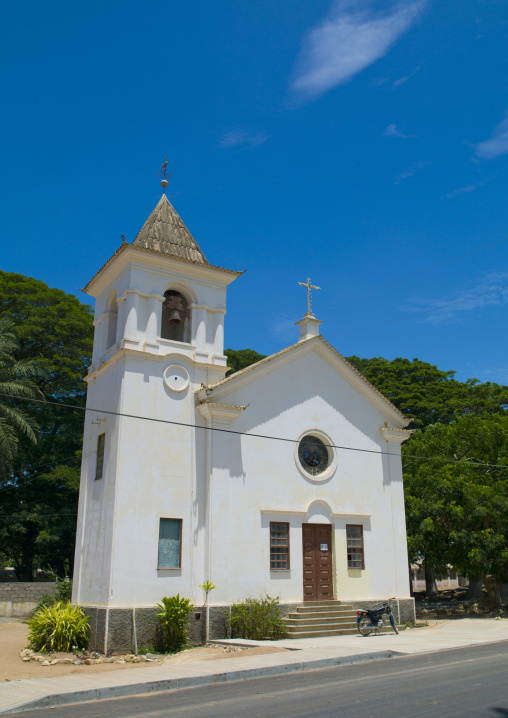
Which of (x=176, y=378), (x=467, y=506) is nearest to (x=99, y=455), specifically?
(x=176, y=378)

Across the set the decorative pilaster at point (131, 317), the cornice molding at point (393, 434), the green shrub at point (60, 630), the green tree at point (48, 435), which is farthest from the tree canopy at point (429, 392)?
the green shrub at point (60, 630)

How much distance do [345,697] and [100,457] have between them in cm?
1062

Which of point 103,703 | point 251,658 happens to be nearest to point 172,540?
point 251,658

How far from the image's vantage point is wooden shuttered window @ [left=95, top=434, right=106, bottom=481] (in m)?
17.8

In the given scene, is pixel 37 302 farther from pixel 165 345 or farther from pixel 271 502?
pixel 271 502

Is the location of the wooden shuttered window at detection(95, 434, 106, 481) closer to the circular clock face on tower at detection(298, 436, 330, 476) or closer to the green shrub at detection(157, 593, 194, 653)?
the green shrub at detection(157, 593, 194, 653)

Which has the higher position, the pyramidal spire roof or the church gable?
the pyramidal spire roof

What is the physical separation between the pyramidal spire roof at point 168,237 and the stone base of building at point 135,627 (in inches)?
385

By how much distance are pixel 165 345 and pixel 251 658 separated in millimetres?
8600

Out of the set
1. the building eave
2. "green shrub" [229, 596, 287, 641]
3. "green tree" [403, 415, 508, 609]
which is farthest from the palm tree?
"green tree" [403, 415, 508, 609]

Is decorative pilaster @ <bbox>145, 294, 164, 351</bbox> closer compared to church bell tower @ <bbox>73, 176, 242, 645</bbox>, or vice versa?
church bell tower @ <bbox>73, 176, 242, 645</bbox>

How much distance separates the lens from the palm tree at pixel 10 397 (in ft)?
95.3

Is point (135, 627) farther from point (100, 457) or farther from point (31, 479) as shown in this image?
point (31, 479)

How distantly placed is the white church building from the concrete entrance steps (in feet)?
1.17
